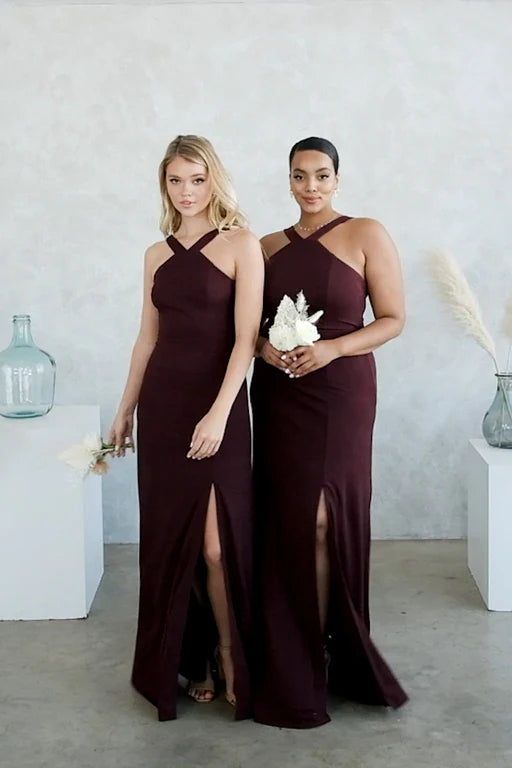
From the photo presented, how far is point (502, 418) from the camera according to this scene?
415cm

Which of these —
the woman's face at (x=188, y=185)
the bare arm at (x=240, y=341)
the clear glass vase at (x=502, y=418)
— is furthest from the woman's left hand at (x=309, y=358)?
the clear glass vase at (x=502, y=418)

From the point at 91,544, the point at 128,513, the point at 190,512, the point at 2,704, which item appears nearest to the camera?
the point at 190,512

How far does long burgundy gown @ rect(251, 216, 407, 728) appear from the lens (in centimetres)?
294

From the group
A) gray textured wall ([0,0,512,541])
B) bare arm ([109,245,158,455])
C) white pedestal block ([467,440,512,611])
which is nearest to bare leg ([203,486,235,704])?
bare arm ([109,245,158,455])

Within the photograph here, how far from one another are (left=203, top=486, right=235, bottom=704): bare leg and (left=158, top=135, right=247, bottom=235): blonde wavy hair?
787mm

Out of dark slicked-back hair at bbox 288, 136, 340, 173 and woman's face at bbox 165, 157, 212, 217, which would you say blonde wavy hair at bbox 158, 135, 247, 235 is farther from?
dark slicked-back hair at bbox 288, 136, 340, 173

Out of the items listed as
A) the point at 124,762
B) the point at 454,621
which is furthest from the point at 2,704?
the point at 454,621

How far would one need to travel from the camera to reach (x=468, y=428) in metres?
4.98

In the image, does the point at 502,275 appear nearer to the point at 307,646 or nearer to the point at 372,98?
the point at 372,98

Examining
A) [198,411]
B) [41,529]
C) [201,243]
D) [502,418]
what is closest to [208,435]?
[198,411]

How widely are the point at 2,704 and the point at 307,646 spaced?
98cm

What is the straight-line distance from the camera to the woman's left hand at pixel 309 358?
9.23 ft

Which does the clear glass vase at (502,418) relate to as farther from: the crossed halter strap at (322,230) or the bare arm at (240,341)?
the bare arm at (240,341)

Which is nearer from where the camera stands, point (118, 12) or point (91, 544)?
point (91, 544)
